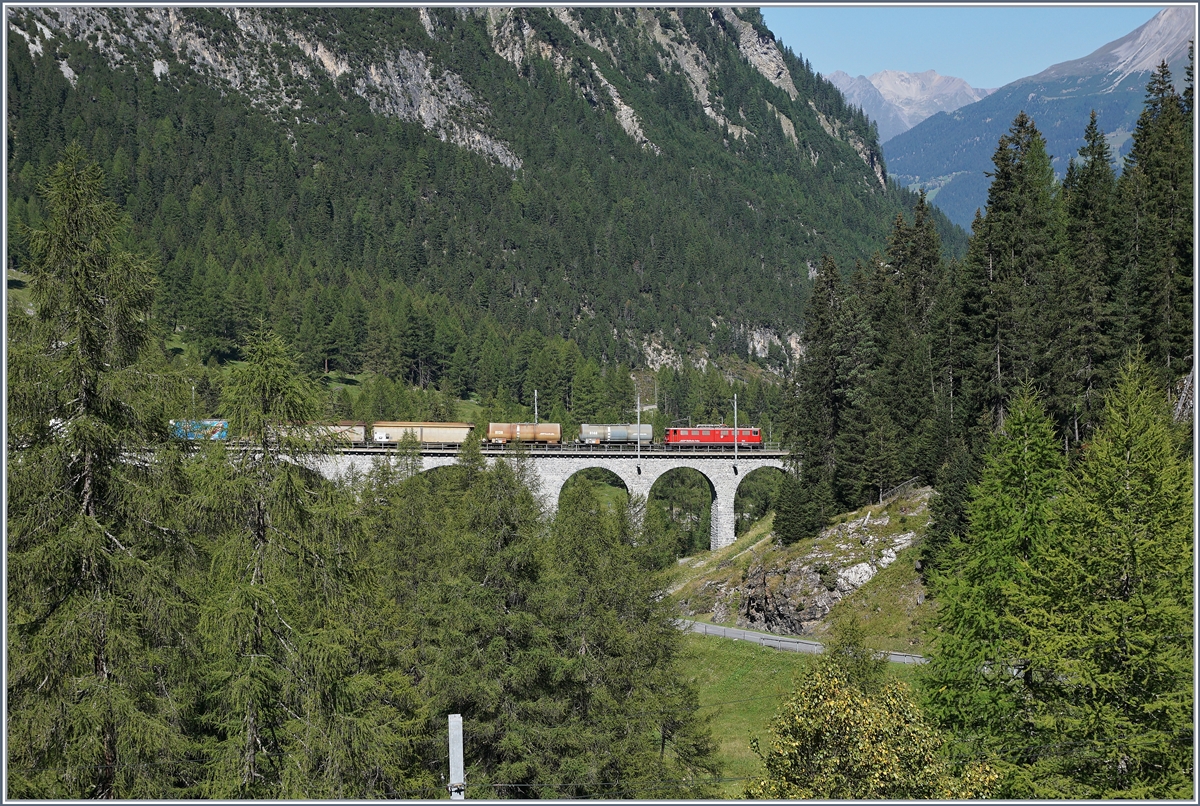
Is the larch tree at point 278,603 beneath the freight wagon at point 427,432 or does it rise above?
beneath

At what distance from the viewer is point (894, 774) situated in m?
18.1

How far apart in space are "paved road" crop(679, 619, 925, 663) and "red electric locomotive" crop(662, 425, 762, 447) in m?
38.5

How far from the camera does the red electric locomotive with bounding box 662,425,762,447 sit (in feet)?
319

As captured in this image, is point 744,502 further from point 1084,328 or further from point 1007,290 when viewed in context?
point 1084,328

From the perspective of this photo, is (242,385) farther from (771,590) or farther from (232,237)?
(232,237)

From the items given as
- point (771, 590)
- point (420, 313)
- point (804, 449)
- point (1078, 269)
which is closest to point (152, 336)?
point (771, 590)

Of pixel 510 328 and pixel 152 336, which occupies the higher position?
pixel 510 328

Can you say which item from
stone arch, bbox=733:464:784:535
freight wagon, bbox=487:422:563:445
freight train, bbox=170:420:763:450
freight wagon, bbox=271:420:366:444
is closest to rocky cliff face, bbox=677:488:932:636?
freight train, bbox=170:420:763:450

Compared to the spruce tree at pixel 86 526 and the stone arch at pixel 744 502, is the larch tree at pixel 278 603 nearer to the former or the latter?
the spruce tree at pixel 86 526

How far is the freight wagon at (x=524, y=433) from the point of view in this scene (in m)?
102

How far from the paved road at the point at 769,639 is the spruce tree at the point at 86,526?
114ft

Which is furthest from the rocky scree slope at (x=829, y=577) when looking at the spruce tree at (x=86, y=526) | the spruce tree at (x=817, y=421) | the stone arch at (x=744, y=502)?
the stone arch at (x=744, y=502)

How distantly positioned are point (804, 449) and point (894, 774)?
5491 centimetres

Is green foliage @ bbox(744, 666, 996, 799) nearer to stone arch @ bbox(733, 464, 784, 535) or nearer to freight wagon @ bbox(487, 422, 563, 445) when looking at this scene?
freight wagon @ bbox(487, 422, 563, 445)
